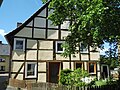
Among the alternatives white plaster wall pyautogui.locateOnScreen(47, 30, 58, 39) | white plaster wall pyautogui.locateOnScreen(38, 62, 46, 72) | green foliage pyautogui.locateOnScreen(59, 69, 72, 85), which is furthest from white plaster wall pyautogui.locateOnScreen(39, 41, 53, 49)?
green foliage pyautogui.locateOnScreen(59, 69, 72, 85)

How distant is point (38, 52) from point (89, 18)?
1313 cm

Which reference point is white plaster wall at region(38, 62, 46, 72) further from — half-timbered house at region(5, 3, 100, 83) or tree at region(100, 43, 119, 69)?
tree at region(100, 43, 119, 69)

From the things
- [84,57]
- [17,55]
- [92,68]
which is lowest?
[92,68]

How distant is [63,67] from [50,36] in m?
3.71

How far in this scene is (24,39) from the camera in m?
20.6

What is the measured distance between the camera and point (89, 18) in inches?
336

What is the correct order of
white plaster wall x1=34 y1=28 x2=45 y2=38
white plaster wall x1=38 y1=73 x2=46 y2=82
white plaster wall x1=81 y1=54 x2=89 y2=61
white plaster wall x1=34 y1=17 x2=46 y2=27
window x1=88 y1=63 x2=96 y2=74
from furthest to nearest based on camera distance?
window x1=88 y1=63 x2=96 y2=74
white plaster wall x1=81 y1=54 x2=89 y2=61
white plaster wall x1=34 y1=17 x2=46 y2=27
white plaster wall x1=34 y1=28 x2=45 y2=38
white plaster wall x1=38 y1=73 x2=46 y2=82

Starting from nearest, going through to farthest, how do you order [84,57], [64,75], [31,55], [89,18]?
[89,18], [64,75], [31,55], [84,57]

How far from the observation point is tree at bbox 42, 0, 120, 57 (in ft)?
28.4

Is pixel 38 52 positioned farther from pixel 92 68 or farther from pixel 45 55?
pixel 92 68

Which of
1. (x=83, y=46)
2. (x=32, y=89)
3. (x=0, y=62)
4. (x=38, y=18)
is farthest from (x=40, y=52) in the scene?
(x=0, y=62)

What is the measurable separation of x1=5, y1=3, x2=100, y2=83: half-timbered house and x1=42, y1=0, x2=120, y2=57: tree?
8.16m

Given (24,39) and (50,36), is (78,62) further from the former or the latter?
(24,39)

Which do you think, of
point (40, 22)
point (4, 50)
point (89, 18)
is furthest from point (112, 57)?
point (4, 50)
